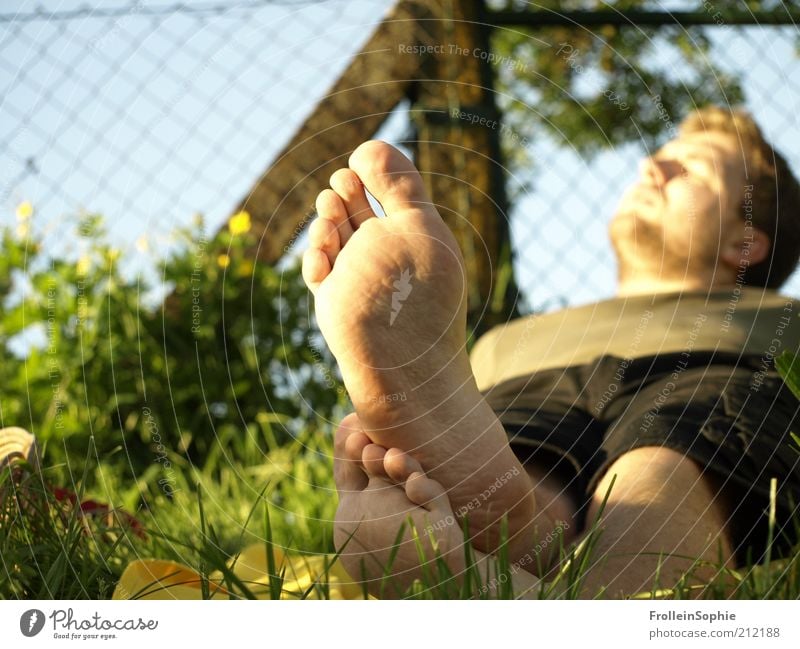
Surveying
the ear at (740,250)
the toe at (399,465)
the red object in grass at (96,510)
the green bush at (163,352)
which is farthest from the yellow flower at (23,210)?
the ear at (740,250)

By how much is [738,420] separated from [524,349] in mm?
→ 378

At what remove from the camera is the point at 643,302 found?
1129 millimetres

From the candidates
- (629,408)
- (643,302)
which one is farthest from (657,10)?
(629,408)

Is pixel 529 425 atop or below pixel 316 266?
below

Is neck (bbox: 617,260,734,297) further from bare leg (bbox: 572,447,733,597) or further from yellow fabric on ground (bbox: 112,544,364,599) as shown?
yellow fabric on ground (bbox: 112,544,364,599)

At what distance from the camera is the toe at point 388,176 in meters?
0.71

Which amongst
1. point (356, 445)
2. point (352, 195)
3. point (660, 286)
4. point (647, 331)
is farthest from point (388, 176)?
point (660, 286)

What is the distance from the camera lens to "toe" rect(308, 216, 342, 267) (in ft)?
2.45

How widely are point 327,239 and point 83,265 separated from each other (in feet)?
2.55

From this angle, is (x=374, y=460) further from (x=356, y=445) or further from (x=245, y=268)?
(x=245, y=268)

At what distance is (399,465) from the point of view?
0.69 m
